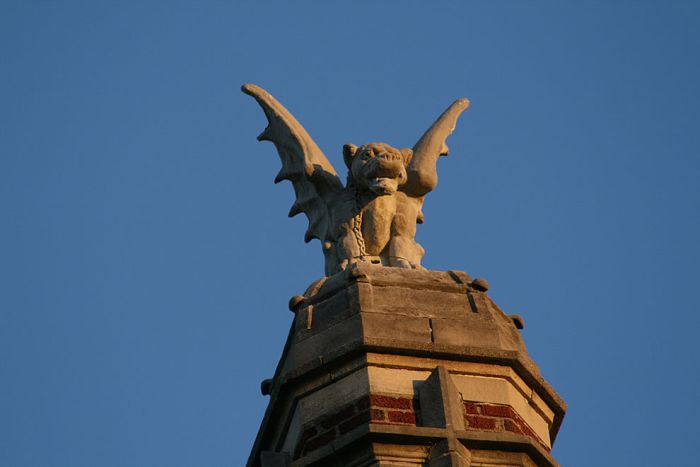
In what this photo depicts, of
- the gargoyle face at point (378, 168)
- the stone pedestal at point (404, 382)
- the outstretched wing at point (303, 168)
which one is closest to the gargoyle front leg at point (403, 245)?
the gargoyle face at point (378, 168)

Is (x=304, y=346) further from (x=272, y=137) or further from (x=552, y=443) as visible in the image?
(x=272, y=137)

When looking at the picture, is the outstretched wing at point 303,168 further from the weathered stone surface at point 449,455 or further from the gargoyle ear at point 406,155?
the weathered stone surface at point 449,455

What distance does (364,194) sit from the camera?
12734mm

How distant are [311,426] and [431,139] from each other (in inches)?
135

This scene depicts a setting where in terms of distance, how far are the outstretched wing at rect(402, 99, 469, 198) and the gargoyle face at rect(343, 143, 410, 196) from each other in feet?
0.34

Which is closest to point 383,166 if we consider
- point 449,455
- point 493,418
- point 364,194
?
point 364,194

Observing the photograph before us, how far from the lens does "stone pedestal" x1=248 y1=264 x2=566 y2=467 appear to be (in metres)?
10.2

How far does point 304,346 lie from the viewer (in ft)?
36.1

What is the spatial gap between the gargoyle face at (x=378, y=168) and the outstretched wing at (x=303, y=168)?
291 millimetres

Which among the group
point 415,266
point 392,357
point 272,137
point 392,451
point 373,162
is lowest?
point 392,451

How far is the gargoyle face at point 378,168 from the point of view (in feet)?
41.2

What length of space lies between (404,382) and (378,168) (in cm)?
236

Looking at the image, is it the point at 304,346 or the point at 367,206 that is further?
the point at 367,206

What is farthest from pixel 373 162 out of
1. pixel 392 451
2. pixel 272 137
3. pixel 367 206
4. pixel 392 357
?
pixel 392 451
